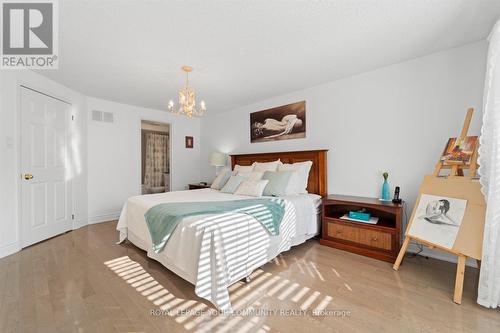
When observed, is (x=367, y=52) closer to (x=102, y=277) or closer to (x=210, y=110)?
(x=210, y=110)

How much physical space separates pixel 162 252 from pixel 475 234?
278 centimetres

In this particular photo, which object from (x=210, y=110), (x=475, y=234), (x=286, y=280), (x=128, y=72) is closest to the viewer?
(x=475, y=234)

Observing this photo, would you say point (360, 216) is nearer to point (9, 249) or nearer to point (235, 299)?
point (235, 299)

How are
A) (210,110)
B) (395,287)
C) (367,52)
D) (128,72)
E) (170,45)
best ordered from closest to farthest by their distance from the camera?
(395,287) < (170,45) < (367,52) < (128,72) < (210,110)

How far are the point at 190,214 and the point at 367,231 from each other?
2132mm

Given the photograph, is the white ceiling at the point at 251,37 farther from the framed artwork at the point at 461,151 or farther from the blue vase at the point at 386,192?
the blue vase at the point at 386,192

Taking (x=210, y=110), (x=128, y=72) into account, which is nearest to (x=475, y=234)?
(x=128, y=72)

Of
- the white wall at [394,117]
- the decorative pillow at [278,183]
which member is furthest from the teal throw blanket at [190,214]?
the white wall at [394,117]

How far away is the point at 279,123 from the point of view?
4047mm

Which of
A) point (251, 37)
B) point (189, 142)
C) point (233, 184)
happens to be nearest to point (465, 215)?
point (251, 37)

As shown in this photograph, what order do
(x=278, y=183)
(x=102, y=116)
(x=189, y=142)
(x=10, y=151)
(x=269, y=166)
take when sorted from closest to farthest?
(x=10, y=151)
(x=278, y=183)
(x=269, y=166)
(x=102, y=116)
(x=189, y=142)

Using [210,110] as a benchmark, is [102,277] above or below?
below

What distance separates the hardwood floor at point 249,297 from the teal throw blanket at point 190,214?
0.45 m

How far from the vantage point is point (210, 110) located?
5031mm
